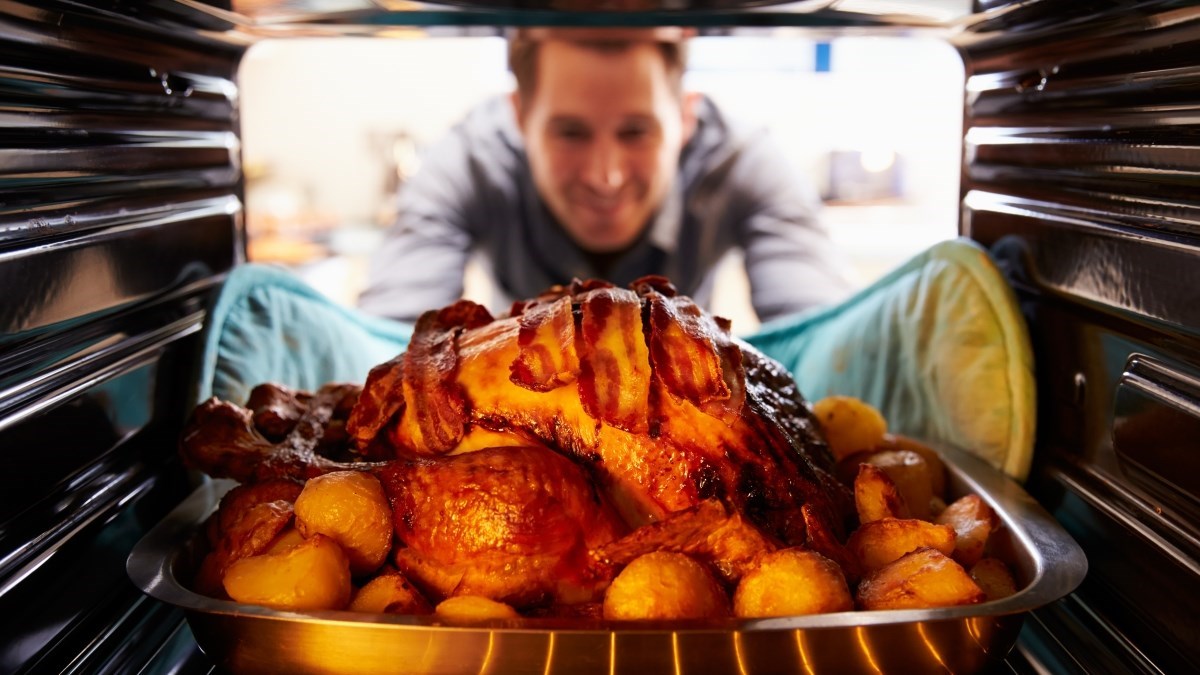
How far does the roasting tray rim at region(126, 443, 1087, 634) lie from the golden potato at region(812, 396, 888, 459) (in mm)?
144

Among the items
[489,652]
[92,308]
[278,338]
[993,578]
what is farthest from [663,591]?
[278,338]

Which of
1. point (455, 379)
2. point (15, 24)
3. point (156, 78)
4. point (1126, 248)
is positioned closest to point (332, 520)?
point (455, 379)

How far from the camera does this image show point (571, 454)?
1.13m

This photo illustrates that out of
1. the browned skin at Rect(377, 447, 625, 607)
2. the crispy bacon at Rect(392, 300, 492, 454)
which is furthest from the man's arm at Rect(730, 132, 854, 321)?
the browned skin at Rect(377, 447, 625, 607)

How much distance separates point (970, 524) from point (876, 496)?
13 cm

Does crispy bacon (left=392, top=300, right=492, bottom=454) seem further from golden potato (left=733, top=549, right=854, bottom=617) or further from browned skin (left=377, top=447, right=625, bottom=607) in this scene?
golden potato (left=733, top=549, right=854, bottom=617)

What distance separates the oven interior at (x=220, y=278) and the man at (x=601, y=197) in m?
1.10

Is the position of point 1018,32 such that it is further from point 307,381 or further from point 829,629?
point 307,381

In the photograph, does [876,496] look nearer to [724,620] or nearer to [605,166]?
[724,620]

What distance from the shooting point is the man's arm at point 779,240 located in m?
3.01

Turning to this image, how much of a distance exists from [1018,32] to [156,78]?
3.98 feet

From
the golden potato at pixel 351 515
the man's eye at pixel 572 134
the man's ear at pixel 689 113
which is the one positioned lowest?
the golden potato at pixel 351 515

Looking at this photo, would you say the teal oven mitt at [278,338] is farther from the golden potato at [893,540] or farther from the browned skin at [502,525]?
the golden potato at [893,540]

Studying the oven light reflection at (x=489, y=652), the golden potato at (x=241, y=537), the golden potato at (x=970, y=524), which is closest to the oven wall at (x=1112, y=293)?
the golden potato at (x=970, y=524)
